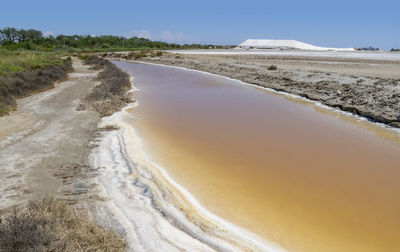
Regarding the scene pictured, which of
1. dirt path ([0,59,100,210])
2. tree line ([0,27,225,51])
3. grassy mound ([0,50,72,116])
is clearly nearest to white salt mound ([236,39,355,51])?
tree line ([0,27,225,51])

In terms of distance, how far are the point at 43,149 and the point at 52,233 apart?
4812 mm

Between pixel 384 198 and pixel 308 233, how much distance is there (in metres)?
2.29

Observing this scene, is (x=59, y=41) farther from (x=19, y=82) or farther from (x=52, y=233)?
(x=52, y=233)

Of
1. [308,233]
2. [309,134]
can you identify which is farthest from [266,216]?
[309,134]

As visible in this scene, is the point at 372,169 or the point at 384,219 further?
the point at 372,169

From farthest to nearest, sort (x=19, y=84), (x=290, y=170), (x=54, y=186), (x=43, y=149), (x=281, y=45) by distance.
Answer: (x=281, y=45), (x=19, y=84), (x=43, y=149), (x=290, y=170), (x=54, y=186)

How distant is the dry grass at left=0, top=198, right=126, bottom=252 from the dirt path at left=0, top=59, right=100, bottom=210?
3.39 feet

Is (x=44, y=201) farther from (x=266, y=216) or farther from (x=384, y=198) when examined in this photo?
(x=384, y=198)

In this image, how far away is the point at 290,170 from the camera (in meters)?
7.56

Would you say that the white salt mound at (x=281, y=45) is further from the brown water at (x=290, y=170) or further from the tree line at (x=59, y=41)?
the brown water at (x=290, y=170)

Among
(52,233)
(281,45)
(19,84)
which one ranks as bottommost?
(52,233)

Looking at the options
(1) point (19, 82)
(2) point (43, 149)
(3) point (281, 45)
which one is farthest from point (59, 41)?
(2) point (43, 149)

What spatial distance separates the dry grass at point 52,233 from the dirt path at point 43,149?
103 cm

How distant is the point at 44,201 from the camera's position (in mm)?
4770
